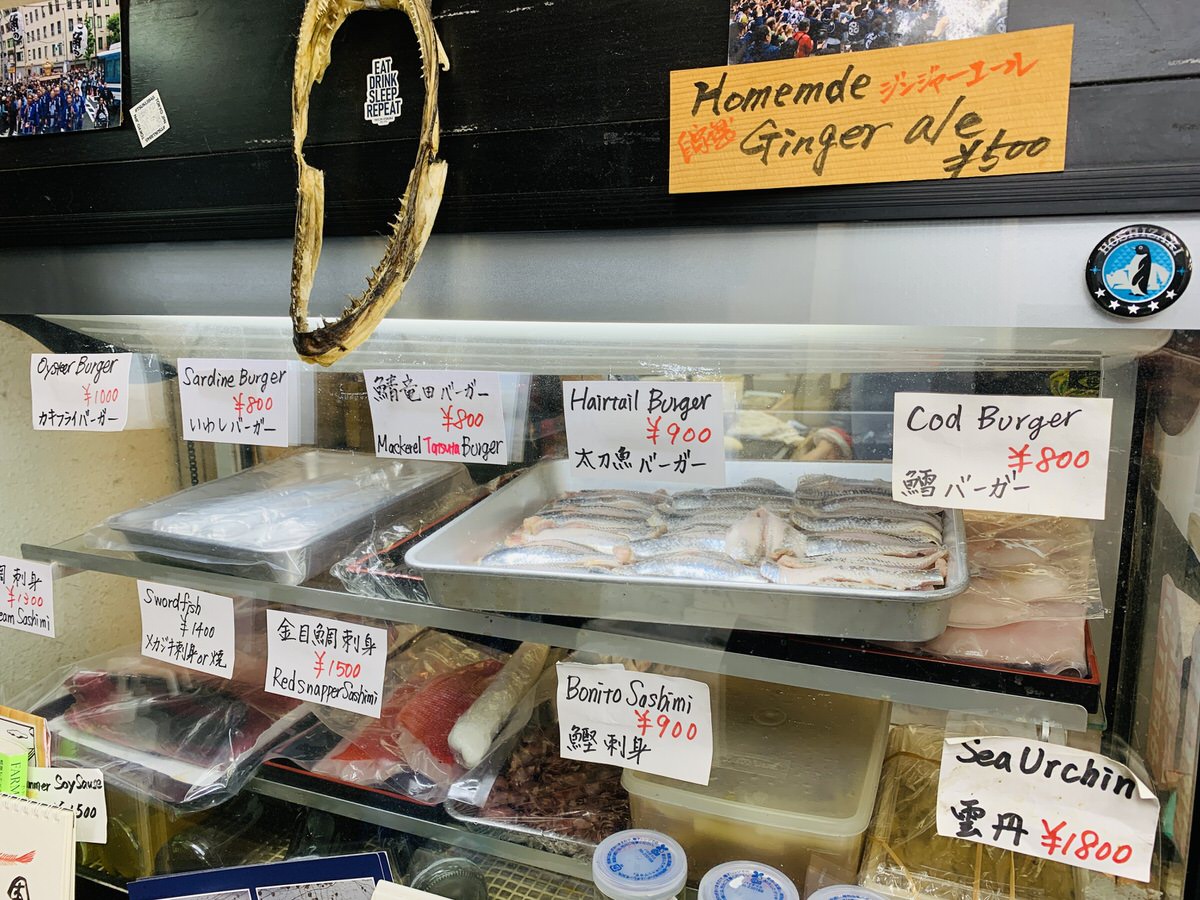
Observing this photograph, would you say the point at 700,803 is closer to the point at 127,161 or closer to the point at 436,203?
the point at 436,203

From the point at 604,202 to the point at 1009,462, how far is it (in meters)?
0.44

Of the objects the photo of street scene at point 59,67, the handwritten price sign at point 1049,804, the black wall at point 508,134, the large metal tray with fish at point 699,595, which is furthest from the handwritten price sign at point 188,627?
the handwritten price sign at point 1049,804

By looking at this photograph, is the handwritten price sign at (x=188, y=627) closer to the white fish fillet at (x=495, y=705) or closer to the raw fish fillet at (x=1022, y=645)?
the white fish fillet at (x=495, y=705)

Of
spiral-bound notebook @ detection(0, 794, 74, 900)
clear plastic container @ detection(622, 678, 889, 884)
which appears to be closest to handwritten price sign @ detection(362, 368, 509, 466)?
clear plastic container @ detection(622, 678, 889, 884)

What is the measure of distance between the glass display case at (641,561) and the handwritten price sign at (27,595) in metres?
0.03

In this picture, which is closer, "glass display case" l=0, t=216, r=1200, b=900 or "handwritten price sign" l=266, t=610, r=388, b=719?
"glass display case" l=0, t=216, r=1200, b=900

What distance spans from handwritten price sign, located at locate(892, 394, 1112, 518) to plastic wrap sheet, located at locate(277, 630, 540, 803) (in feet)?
2.40

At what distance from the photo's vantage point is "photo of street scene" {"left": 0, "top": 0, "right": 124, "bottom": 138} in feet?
3.10

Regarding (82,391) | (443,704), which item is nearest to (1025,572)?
(443,704)

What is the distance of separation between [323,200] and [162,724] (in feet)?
3.04

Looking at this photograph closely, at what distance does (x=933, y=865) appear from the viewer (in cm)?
86

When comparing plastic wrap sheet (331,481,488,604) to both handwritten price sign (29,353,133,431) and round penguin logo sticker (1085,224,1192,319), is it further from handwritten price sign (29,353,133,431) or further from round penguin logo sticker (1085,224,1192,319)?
round penguin logo sticker (1085,224,1192,319)

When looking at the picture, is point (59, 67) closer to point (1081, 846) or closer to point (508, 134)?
point (508, 134)

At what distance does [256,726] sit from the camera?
1.23m
